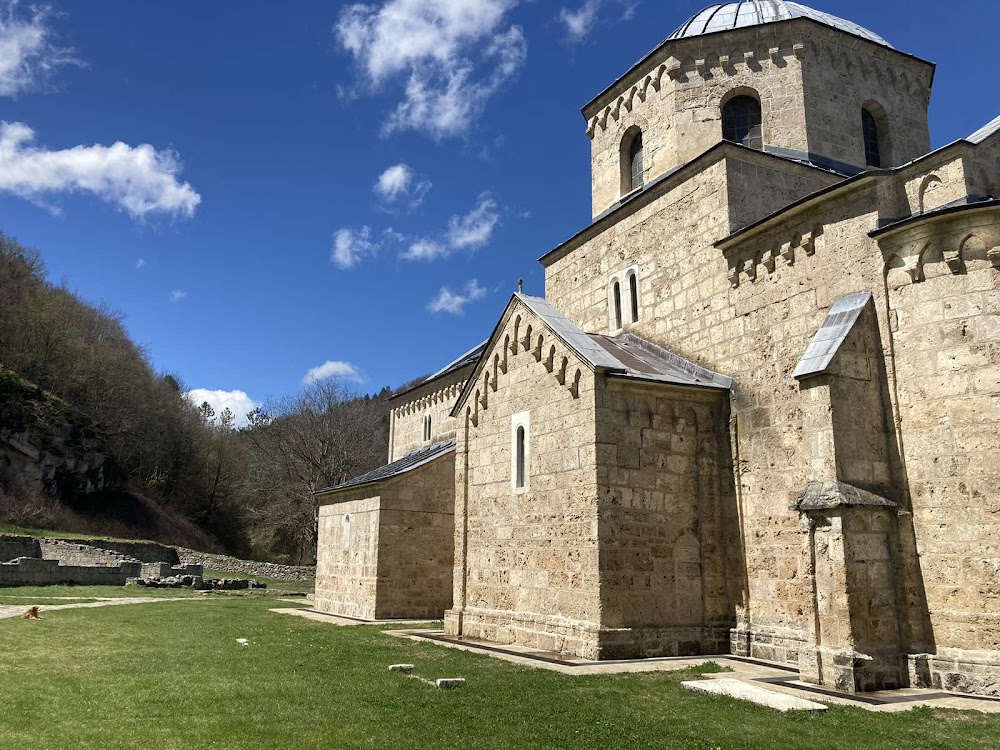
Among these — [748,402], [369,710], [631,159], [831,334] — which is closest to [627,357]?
[748,402]

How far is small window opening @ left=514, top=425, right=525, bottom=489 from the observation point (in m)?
13.8

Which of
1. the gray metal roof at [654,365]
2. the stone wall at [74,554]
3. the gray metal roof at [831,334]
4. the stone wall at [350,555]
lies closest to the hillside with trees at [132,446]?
the stone wall at [74,554]

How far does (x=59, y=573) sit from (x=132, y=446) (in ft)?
78.1

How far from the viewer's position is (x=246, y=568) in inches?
1465

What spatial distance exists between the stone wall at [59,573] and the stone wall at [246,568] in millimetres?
8173

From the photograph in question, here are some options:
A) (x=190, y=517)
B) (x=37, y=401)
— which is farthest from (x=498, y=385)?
(x=190, y=517)

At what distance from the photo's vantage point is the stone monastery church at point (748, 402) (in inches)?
365

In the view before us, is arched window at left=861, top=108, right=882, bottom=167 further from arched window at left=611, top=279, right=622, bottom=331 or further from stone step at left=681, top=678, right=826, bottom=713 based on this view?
stone step at left=681, top=678, right=826, bottom=713

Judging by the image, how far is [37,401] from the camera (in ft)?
135

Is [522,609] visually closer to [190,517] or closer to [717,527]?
[717,527]

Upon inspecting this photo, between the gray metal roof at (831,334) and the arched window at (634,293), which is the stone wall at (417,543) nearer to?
the arched window at (634,293)

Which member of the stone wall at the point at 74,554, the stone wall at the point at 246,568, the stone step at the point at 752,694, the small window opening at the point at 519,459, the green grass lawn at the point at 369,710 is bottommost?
the green grass lawn at the point at 369,710

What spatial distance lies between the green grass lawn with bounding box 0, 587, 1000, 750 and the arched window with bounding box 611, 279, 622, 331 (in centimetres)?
801

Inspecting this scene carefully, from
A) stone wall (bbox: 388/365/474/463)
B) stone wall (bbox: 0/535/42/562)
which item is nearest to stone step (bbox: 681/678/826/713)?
stone wall (bbox: 388/365/474/463)
